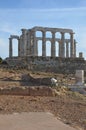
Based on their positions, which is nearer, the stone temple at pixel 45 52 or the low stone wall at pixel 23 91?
the low stone wall at pixel 23 91

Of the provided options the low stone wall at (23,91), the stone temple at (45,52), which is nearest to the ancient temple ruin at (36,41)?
the stone temple at (45,52)

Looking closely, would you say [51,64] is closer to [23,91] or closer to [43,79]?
[43,79]

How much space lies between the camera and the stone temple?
5803cm

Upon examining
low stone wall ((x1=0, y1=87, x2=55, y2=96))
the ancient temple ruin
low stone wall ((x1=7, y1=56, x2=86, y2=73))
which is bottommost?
low stone wall ((x1=0, y1=87, x2=55, y2=96))

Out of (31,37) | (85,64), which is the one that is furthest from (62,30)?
(85,64)

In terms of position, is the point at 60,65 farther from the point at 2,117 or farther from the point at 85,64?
the point at 2,117

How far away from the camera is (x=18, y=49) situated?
7956 cm

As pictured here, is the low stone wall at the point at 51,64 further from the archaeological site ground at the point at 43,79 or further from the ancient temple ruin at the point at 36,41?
the ancient temple ruin at the point at 36,41

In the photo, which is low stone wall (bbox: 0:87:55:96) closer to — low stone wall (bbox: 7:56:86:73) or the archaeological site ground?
the archaeological site ground

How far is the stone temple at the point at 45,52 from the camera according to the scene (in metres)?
58.0

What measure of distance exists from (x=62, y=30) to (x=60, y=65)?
18450mm

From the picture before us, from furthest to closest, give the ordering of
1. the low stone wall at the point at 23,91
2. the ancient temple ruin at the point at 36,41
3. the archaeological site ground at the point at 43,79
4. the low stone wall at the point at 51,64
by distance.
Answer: the ancient temple ruin at the point at 36,41, the low stone wall at the point at 51,64, the low stone wall at the point at 23,91, the archaeological site ground at the point at 43,79

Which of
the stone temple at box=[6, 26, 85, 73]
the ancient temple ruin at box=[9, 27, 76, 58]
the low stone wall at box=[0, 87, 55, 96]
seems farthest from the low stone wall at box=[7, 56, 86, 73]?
the low stone wall at box=[0, 87, 55, 96]

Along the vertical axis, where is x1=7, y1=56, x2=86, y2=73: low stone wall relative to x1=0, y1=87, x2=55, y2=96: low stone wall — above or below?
above
